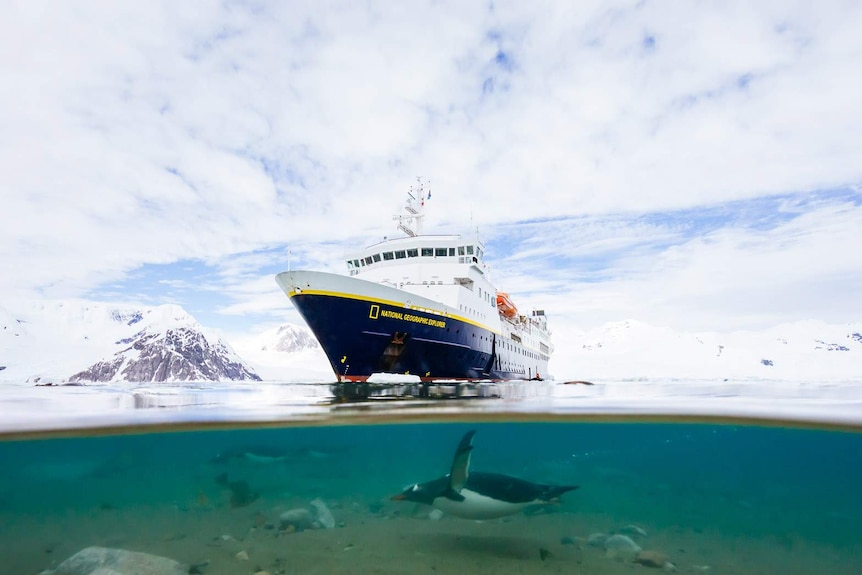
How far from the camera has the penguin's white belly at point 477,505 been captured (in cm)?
922

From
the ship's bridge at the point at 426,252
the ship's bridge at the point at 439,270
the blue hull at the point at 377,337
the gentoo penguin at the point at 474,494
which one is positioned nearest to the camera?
the gentoo penguin at the point at 474,494

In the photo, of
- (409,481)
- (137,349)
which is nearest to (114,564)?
(409,481)

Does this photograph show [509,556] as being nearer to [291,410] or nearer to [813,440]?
[291,410]

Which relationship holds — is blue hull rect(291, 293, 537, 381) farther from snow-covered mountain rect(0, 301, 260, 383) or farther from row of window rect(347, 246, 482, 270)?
snow-covered mountain rect(0, 301, 260, 383)

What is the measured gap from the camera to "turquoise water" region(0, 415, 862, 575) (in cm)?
994

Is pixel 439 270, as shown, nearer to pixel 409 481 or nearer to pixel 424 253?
pixel 424 253

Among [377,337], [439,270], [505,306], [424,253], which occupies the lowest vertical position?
[377,337]

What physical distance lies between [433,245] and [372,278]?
456cm

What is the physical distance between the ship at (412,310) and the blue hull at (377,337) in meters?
0.05

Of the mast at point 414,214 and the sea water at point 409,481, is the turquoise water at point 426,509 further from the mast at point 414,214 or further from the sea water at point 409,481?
the mast at point 414,214

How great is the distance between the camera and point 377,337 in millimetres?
23766

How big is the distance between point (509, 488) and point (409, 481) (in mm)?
13401

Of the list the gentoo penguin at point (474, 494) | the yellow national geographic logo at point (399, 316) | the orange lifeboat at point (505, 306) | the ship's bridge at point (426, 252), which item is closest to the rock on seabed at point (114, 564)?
the gentoo penguin at point (474, 494)

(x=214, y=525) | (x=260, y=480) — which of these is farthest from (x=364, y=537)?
(x=260, y=480)
